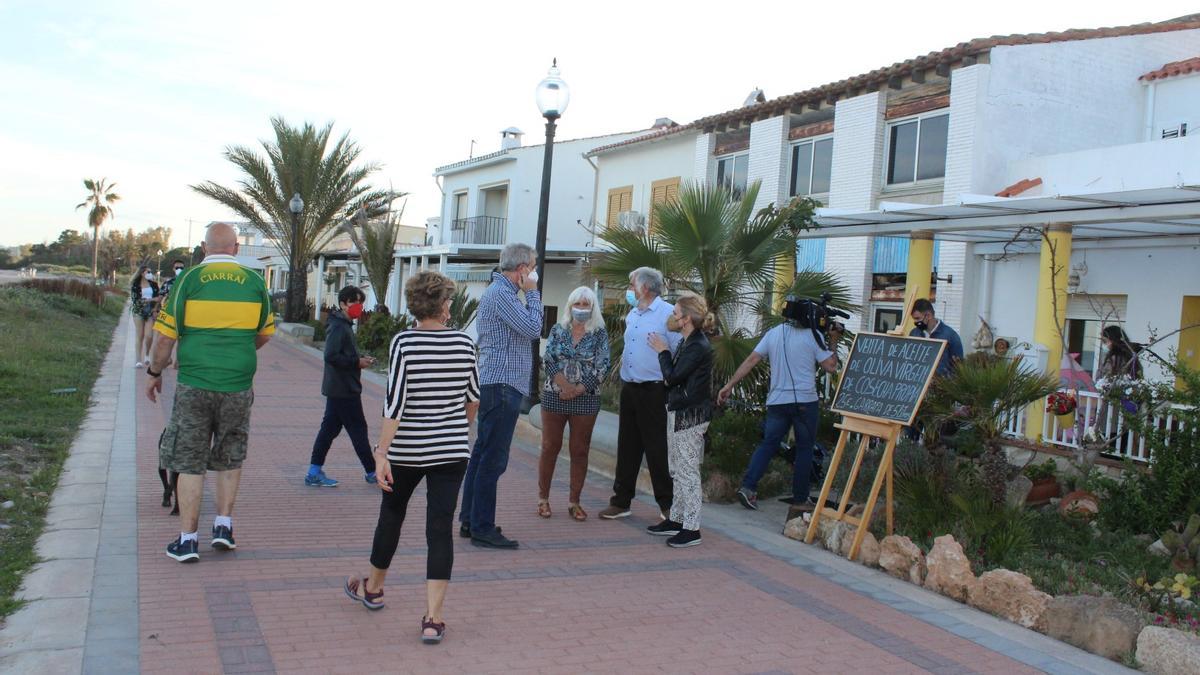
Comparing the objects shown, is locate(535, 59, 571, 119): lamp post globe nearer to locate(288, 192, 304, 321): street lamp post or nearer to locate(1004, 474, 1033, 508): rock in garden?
locate(1004, 474, 1033, 508): rock in garden

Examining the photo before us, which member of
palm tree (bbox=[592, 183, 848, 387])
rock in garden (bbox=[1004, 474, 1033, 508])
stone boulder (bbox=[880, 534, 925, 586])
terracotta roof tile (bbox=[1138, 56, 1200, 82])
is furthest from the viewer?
terracotta roof tile (bbox=[1138, 56, 1200, 82])

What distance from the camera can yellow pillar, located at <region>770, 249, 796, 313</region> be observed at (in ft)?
29.0

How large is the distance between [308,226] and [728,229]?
22874mm

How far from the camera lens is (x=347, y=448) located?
9.34 m

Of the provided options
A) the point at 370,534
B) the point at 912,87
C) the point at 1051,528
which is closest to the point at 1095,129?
the point at 912,87

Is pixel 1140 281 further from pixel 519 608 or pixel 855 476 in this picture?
pixel 519 608

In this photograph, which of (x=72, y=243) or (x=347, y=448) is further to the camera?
(x=72, y=243)

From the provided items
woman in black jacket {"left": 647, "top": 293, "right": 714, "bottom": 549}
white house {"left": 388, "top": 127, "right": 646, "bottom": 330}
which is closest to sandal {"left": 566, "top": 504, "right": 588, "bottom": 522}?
woman in black jacket {"left": 647, "top": 293, "right": 714, "bottom": 549}

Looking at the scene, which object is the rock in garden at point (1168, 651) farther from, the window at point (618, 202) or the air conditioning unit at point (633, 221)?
the window at point (618, 202)

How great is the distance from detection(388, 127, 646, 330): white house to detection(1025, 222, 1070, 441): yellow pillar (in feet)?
51.4

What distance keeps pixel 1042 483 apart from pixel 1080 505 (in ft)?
1.66

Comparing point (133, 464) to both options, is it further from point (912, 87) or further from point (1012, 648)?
point (912, 87)


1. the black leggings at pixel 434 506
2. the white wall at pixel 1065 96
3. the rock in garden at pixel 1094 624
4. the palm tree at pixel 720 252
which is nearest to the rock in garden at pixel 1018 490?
the rock in garden at pixel 1094 624

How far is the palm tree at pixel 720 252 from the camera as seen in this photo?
838 cm
